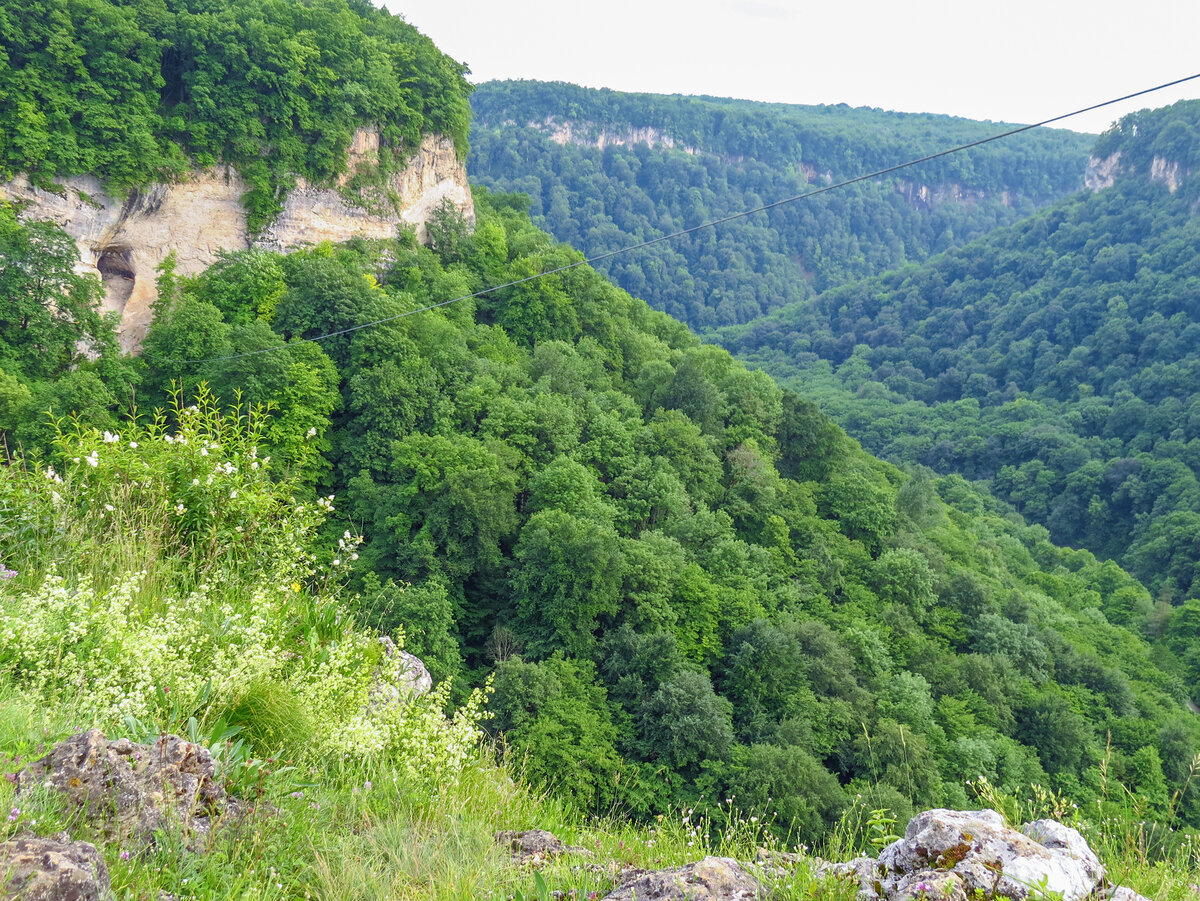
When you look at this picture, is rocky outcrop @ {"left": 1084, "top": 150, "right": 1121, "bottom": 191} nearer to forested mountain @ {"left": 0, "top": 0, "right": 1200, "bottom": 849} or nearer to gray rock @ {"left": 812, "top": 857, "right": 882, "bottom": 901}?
forested mountain @ {"left": 0, "top": 0, "right": 1200, "bottom": 849}

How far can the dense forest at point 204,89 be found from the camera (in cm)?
2698

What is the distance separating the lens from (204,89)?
31281mm

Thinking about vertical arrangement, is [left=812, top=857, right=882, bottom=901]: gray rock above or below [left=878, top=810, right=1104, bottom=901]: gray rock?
below

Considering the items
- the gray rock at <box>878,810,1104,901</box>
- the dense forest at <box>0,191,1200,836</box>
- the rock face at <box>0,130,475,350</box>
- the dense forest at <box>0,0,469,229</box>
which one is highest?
the dense forest at <box>0,0,469,229</box>

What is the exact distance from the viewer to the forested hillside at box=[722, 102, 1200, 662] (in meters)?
68.8

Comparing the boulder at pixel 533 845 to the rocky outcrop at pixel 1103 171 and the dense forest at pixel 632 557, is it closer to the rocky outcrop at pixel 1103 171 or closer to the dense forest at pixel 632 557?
the dense forest at pixel 632 557

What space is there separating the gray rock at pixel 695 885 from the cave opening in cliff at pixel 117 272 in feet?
106

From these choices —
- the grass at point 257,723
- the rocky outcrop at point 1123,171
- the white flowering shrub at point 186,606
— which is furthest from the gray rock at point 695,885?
the rocky outcrop at point 1123,171

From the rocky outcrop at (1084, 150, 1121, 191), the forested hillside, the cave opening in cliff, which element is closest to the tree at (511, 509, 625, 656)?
the cave opening in cliff

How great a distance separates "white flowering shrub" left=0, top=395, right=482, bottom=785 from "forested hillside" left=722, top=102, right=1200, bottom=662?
1977 inches

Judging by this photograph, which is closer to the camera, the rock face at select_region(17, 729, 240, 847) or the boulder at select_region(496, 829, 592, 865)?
the rock face at select_region(17, 729, 240, 847)

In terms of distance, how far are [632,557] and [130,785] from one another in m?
22.1

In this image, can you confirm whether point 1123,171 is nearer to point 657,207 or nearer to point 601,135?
point 657,207

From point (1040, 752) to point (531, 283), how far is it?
29.5 meters
